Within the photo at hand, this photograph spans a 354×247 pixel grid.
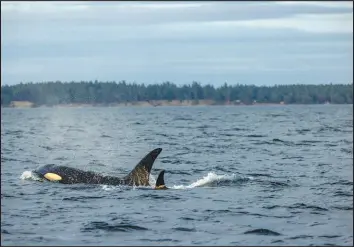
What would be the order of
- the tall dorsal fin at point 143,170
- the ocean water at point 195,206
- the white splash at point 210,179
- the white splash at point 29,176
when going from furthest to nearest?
the white splash at point 29,176
the white splash at point 210,179
the tall dorsal fin at point 143,170
the ocean water at point 195,206

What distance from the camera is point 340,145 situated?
136 feet

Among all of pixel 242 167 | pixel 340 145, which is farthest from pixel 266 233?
pixel 340 145

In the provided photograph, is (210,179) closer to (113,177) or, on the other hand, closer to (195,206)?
(113,177)

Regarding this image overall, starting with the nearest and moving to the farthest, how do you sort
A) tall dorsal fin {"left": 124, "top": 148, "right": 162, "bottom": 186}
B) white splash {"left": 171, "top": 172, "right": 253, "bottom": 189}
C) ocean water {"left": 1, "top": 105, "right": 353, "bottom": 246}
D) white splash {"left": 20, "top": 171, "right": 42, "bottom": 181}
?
ocean water {"left": 1, "top": 105, "right": 353, "bottom": 246}, tall dorsal fin {"left": 124, "top": 148, "right": 162, "bottom": 186}, white splash {"left": 171, "top": 172, "right": 253, "bottom": 189}, white splash {"left": 20, "top": 171, "right": 42, "bottom": 181}

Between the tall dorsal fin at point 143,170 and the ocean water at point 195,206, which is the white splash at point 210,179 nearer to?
the ocean water at point 195,206

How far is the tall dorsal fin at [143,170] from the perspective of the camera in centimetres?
2236

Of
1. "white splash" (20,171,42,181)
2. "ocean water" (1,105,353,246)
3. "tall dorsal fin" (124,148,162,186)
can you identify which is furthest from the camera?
"white splash" (20,171,42,181)

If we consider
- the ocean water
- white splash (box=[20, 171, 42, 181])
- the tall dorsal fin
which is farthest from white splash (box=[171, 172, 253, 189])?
white splash (box=[20, 171, 42, 181])

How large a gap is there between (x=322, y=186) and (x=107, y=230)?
882cm

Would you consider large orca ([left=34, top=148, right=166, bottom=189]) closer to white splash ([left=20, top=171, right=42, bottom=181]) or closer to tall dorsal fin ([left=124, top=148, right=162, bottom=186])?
tall dorsal fin ([left=124, top=148, right=162, bottom=186])

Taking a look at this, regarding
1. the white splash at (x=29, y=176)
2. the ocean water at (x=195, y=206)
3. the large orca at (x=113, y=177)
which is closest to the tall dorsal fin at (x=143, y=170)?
the large orca at (x=113, y=177)

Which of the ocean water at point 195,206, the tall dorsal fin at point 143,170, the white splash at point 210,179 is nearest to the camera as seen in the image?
the ocean water at point 195,206

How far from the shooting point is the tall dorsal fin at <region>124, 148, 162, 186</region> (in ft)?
73.4

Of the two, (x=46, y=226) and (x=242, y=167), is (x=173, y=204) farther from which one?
(x=242, y=167)
